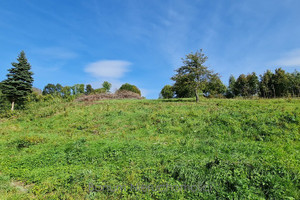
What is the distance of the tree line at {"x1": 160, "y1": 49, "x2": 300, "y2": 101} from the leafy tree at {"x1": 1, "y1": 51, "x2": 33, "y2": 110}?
26.6 m

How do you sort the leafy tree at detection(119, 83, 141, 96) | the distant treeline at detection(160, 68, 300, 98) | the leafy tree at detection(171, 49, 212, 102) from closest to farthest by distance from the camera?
the leafy tree at detection(171, 49, 212, 102)
the distant treeline at detection(160, 68, 300, 98)
the leafy tree at detection(119, 83, 141, 96)

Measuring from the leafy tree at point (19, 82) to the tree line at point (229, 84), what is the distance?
26621 millimetres

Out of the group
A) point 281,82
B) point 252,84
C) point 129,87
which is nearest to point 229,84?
point 252,84

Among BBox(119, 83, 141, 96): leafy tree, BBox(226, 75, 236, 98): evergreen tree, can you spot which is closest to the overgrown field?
BBox(119, 83, 141, 96): leafy tree

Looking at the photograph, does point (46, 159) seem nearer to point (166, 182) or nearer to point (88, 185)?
point (88, 185)

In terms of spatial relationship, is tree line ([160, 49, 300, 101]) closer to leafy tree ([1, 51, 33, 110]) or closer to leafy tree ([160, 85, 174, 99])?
leafy tree ([160, 85, 174, 99])

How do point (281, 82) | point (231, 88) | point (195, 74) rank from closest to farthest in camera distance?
1. point (195, 74)
2. point (281, 82)
3. point (231, 88)

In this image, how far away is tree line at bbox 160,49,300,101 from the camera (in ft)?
66.3

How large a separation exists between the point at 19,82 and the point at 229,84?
2115 inches

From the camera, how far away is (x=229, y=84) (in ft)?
163

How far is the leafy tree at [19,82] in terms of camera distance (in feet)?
87.1

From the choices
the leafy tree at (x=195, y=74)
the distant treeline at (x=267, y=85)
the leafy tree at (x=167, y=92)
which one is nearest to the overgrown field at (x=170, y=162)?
the leafy tree at (x=195, y=74)

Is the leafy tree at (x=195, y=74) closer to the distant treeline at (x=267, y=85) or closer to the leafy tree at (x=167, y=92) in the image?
the distant treeline at (x=267, y=85)

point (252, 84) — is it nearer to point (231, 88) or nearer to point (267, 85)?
point (267, 85)
